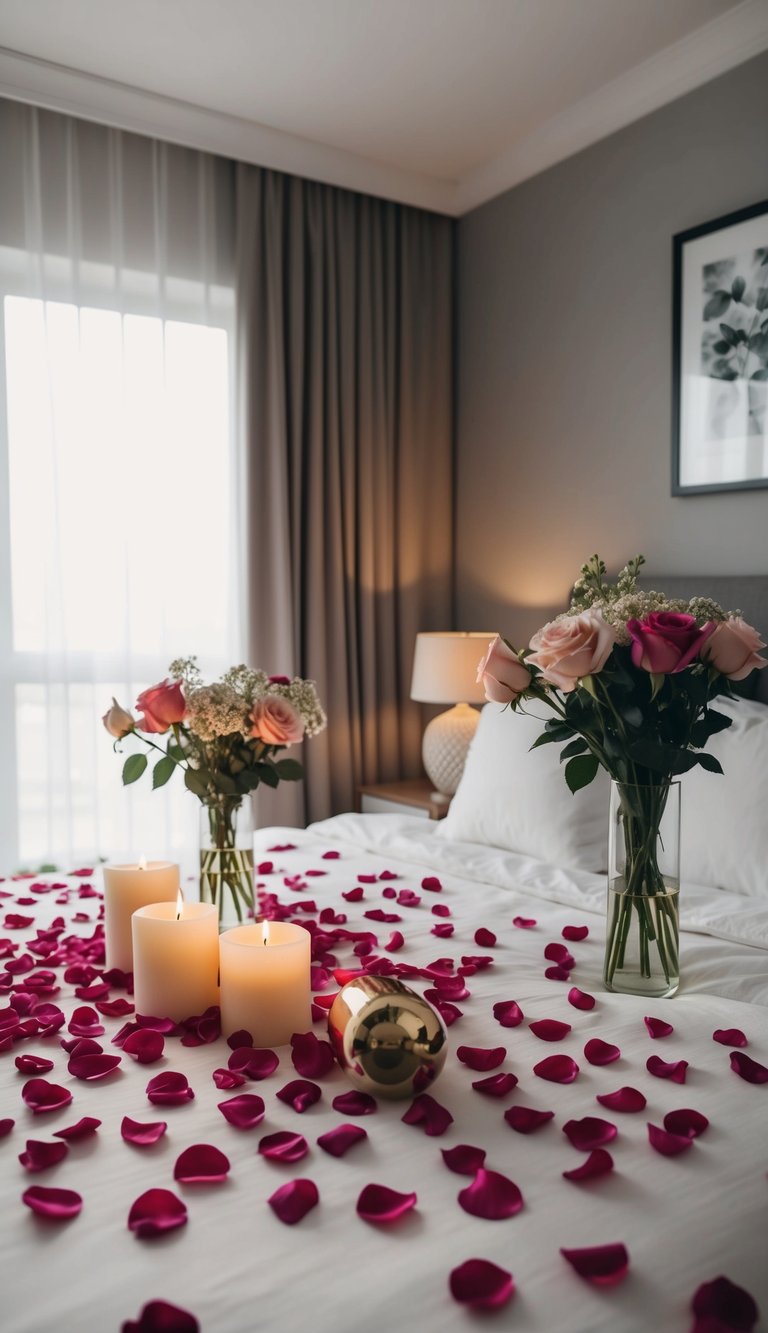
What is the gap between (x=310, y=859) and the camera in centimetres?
243

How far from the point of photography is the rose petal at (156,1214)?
2.93 ft

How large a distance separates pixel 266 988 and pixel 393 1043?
0.23m

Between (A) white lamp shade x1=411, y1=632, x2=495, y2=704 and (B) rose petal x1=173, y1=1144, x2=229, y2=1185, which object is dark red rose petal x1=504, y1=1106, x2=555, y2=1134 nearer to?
(B) rose petal x1=173, y1=1144, x2=229, y2=1185

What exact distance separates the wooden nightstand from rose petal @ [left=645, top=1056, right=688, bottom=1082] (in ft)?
7.21

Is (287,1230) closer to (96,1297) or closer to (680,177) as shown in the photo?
(96,1297)

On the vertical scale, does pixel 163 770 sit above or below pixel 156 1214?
above

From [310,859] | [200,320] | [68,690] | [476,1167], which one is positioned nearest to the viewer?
[476,1167]

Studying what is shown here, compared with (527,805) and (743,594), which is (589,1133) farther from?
(743,594)

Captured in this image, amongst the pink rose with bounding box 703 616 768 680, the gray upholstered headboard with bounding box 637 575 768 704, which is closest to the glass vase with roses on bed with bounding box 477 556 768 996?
the pink rose with bounding box 703 616 768 680

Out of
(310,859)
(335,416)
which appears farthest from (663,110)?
(310,859)

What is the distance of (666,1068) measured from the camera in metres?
1.21

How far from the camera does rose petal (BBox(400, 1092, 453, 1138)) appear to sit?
1068 mm

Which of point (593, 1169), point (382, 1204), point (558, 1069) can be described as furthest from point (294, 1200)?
point (558, 1069)

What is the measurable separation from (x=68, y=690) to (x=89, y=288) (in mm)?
1317
